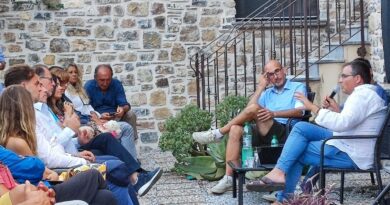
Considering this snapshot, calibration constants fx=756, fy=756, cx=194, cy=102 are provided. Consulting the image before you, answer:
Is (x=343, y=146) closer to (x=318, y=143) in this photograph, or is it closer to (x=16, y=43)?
(x=318, y=143)

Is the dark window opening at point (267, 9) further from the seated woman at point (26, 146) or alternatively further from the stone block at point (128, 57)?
the seated woman at point (26, 146)

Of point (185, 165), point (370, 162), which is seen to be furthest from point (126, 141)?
point (370, 162)

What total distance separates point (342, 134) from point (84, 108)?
3.11 metres

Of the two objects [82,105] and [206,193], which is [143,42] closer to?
[82,105]

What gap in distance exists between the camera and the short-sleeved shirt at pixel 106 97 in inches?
320

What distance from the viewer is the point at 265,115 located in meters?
6.23

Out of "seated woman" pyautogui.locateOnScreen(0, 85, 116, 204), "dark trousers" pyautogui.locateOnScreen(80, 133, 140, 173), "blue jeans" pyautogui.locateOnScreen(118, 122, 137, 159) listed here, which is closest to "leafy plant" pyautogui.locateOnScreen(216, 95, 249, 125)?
"blue jeans" pyautogui.locateOnScreen(118, 122, 137, 159)

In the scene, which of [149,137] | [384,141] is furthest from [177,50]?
[384,141]

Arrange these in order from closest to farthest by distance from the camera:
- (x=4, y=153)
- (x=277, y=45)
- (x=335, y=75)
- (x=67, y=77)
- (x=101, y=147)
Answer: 1. (x=4, y=153)
2. (x=101, y=147)
3. (x=67, y=77)
4. (x=335, y=75)
5. (x=277, y=45)

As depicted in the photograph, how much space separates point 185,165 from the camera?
716 centimetres

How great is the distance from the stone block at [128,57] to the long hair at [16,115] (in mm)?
5502

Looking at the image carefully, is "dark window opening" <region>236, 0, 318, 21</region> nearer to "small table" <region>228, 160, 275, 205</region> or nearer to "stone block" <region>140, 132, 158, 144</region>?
"stone block" <region>140, 132, 158, 144</region>

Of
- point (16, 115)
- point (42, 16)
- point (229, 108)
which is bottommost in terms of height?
point (229, 108)

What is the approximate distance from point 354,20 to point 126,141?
298cm
